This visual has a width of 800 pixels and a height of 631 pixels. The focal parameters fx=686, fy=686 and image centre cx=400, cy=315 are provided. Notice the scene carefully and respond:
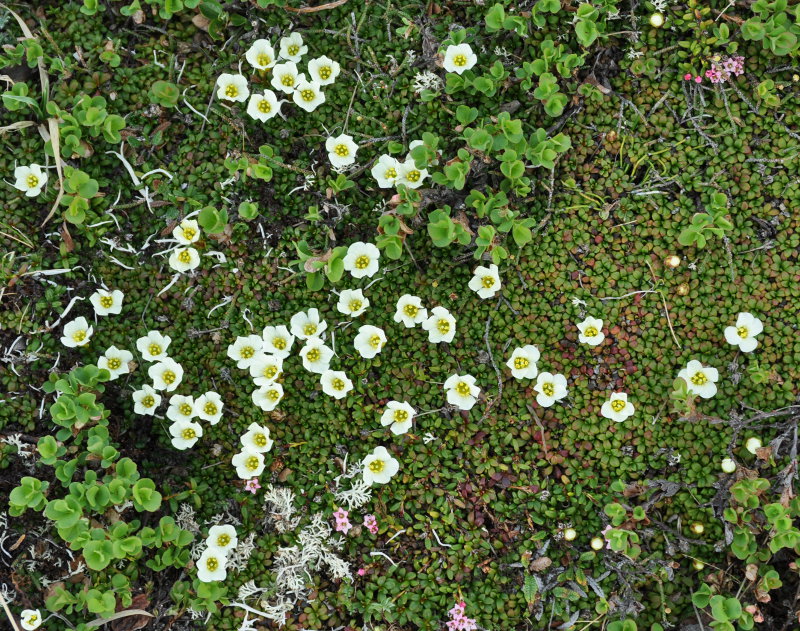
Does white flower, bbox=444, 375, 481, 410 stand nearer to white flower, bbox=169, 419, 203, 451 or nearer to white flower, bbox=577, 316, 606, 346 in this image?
white flower, bbox=577, 316, 606, 346

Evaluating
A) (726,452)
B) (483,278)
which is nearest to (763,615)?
(726,452)

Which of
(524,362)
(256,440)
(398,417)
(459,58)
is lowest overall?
Answer: (256,440)

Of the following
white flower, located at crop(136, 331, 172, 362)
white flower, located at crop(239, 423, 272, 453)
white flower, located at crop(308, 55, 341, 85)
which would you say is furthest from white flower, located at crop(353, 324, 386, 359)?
white flower, located at crop(308, 55, 341, 85)

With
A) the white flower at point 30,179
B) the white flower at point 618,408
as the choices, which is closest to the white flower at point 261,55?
the white flower at point 30,179

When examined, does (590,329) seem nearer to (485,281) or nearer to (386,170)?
(485,281)

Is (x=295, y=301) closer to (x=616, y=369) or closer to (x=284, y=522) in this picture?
(x=284, y=522)

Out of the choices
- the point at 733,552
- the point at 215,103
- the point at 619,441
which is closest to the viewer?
the point at 733,552

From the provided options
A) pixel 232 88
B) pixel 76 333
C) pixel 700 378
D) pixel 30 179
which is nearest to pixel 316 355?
pixel 76 333
